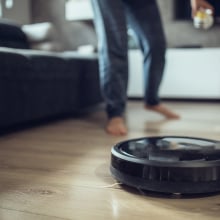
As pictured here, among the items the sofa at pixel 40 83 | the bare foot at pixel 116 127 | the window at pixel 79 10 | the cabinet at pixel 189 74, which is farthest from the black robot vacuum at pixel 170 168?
the window at pixel 79 10

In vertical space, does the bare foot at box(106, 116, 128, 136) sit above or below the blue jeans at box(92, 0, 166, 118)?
below

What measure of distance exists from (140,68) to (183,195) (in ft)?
8.26

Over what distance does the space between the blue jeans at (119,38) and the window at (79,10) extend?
5.57ft

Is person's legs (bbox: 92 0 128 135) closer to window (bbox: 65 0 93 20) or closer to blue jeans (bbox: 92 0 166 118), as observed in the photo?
blue jeans (bbox: 92 0 166 118)

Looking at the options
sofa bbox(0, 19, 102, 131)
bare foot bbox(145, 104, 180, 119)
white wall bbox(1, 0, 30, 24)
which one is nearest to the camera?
sofa bbox(0, 19, 102, 131)

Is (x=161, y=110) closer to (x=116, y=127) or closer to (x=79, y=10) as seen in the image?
(x=116, y=127)

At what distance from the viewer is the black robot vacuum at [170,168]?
71 cm

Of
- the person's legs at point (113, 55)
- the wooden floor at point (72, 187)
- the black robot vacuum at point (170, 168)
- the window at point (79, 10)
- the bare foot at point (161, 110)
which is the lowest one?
the bare foot at point (161, 110)

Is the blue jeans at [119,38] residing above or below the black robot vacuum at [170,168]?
above

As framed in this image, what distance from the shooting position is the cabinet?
2986 mm

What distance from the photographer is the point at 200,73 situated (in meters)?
3.03

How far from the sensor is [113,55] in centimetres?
150

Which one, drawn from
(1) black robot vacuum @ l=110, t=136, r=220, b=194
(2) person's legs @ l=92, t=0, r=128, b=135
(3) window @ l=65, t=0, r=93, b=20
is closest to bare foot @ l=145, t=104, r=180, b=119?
(2) person's legs @ l=92, t=0, r=128, b=135

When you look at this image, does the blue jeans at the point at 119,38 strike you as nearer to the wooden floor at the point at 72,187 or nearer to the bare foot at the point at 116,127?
the bare foot at the point at 116,127
